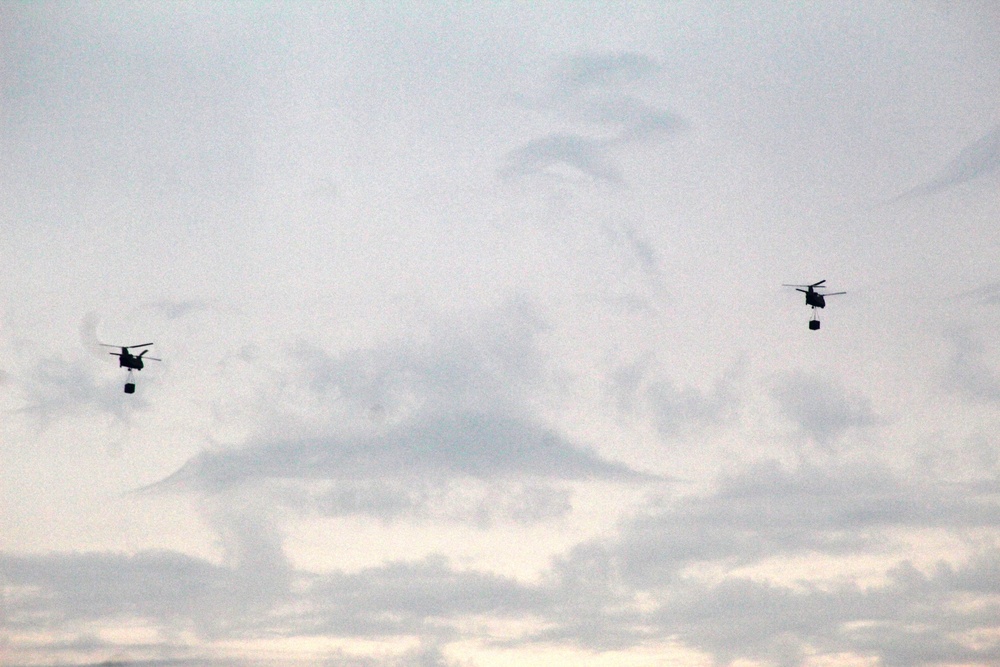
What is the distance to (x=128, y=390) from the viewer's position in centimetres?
18562
